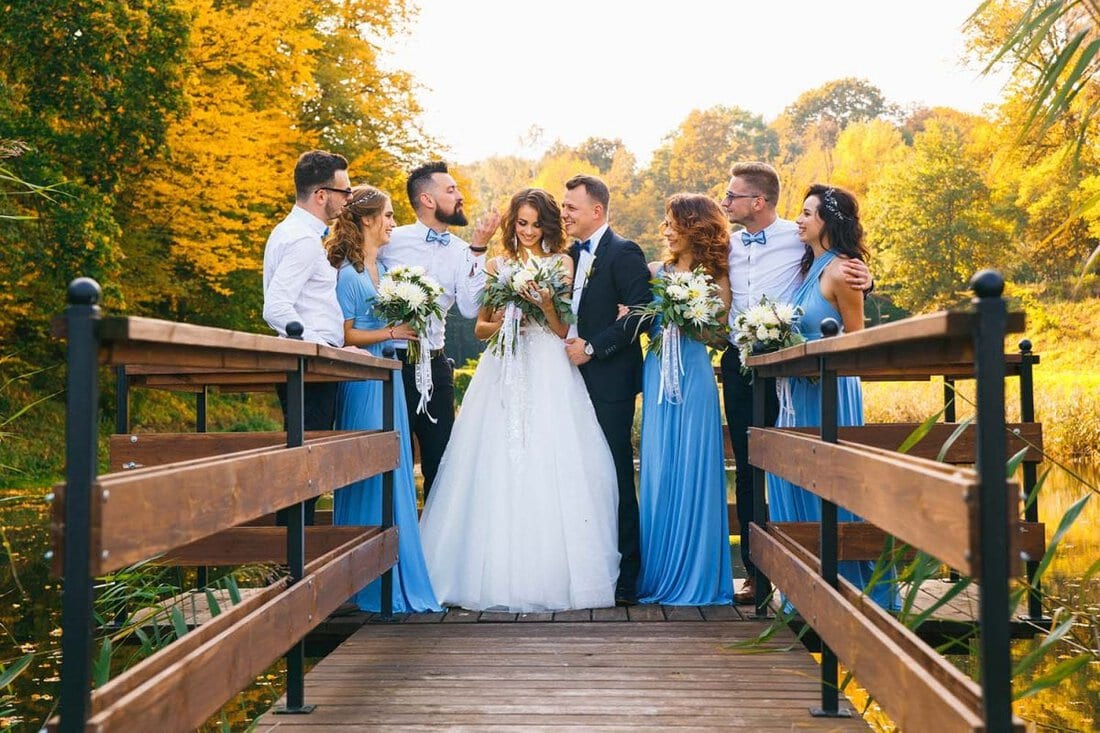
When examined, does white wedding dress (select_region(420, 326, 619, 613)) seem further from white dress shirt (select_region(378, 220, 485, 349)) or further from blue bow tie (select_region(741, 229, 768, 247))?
blue bow tie (select_region(741, 229, 768, 247))

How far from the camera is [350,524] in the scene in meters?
5.43

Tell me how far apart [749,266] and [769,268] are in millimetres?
92

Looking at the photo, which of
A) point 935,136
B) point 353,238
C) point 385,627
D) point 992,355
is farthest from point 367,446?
point 935,136

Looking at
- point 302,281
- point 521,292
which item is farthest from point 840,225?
point 302,281

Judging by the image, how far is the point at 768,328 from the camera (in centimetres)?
501

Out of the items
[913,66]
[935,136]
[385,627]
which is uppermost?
[913,66]

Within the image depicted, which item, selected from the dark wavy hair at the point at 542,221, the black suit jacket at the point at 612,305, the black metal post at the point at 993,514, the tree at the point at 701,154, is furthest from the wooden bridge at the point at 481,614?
the tree at the point at 701,154

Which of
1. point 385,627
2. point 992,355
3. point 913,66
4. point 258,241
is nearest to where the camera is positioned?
point 992,355

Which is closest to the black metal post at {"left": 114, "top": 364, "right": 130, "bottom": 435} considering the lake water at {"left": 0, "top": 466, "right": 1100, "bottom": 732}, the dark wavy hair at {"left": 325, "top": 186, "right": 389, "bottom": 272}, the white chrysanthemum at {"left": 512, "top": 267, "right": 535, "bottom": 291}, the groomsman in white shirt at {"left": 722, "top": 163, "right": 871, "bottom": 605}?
the lake water at {"left": 0, "top": 466, "right": 1100, "bottom": 732}

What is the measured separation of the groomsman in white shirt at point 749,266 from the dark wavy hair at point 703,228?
0.07 m

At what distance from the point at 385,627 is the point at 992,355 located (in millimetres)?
3444

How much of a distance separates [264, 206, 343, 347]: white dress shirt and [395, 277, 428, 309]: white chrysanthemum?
0.91 feet

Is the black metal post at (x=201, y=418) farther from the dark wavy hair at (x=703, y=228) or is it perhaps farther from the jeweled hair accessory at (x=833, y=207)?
the jeweled hair accessory at (x=833, y=207)

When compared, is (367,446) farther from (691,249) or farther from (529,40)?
(529,40)
